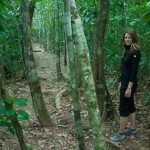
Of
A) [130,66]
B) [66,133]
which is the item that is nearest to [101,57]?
[130,66]

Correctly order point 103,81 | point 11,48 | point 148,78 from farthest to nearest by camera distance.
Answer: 1. point 11,48
2. point 148,78
3. point 103,81

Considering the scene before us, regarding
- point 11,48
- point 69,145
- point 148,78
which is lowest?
point 69,145

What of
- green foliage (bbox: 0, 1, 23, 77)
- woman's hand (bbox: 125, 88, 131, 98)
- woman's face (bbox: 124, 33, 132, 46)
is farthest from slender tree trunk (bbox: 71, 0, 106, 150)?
green foliage (bbox: 0, 1, 23, 77)

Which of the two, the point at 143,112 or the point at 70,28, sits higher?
the point at 70,28

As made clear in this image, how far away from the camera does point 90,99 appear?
346 centimetres

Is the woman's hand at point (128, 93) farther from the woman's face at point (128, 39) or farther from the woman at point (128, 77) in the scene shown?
the woman's face at point (128, 39)

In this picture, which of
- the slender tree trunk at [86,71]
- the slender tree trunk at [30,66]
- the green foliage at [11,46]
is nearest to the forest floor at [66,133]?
the slender tree trunk at [30,66]

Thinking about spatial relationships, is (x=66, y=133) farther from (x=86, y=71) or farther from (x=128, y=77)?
(x=86, y=71)

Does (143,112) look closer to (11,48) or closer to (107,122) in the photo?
(107,122)

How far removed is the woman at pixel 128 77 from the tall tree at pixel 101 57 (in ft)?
1.92

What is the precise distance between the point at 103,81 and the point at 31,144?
1.93 m

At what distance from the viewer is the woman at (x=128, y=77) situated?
4.64m

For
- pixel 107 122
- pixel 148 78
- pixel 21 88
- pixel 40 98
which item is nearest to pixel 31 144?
pixel 40 98

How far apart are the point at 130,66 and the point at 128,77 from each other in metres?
0.21
